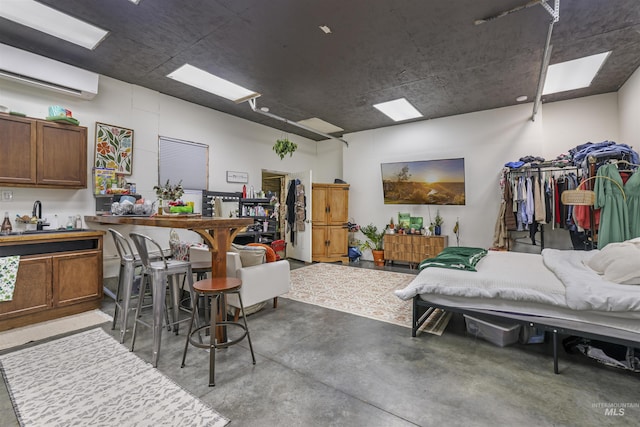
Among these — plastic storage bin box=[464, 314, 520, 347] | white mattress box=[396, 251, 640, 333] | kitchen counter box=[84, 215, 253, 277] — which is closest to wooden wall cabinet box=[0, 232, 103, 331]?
kitchen counter box=[84, 215, 253, 277]

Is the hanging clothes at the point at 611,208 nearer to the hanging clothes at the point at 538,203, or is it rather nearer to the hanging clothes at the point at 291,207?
the hanging clothes at the point at 538,203

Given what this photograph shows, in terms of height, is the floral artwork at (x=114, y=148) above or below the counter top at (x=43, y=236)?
above

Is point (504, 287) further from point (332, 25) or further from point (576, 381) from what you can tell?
point (332, 25)

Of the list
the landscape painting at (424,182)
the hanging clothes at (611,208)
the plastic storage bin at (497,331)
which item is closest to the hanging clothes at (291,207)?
the landscape painting at (424,182)

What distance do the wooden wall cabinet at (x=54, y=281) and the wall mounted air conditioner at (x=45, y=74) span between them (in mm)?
1931

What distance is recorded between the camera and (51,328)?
302 centimetres

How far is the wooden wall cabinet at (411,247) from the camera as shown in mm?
5887

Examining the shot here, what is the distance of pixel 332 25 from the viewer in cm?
301

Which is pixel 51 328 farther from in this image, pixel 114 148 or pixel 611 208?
pixel 611 208

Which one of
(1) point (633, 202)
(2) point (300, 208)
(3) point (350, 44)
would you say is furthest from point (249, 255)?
(1) point (633, 202)

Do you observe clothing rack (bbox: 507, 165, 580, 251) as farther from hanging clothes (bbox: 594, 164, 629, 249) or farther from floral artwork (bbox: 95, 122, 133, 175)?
floral artwork (bbox: 95, 122, 133, 175)

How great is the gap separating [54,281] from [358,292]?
386cm

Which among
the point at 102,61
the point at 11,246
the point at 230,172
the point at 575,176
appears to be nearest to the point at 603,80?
the point at 575,176

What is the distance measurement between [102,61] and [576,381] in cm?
605
